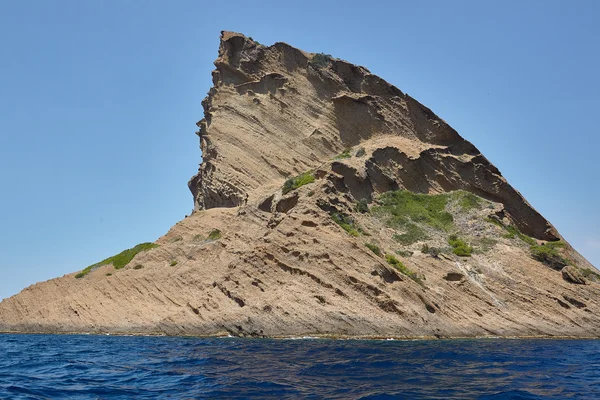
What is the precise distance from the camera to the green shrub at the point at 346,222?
42.3 m

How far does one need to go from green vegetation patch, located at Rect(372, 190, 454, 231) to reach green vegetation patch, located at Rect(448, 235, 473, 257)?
2.14 meters

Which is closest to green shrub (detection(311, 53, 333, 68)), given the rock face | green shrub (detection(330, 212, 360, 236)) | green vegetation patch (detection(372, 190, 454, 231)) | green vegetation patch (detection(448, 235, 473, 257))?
the rock face

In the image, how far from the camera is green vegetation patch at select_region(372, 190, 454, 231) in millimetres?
48000

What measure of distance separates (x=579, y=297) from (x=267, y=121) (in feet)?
108

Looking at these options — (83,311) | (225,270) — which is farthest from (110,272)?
(225,270)

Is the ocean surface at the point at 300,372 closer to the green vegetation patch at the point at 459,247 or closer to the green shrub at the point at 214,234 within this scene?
the green vegetation patch at the point at 459,247

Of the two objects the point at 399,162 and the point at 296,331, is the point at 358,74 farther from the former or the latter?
the point at 296,331

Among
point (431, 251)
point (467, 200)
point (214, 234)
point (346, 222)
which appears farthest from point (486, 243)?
point (214, 234)

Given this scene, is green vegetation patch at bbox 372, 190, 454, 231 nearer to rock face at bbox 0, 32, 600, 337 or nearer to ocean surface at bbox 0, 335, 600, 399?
rock face at bbox 0, 32, 600, 337

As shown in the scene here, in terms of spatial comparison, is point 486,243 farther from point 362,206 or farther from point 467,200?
point 362,206

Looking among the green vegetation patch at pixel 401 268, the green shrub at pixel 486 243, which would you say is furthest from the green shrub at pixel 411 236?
the green vegetation patch at pixel 401 268

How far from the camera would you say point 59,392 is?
14.3 m

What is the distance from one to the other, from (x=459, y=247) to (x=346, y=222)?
897 cm

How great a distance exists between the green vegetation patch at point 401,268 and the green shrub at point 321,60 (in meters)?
26.8
